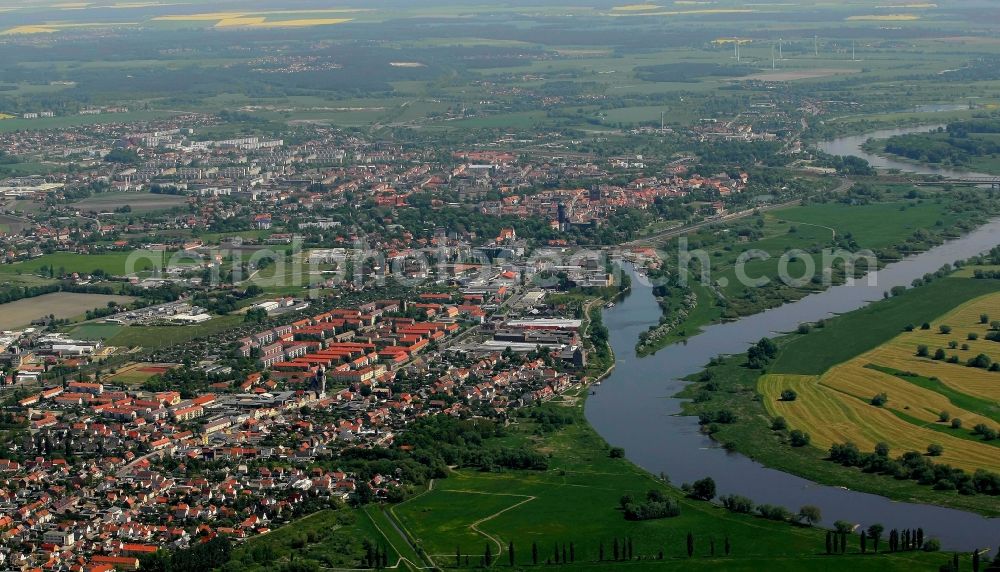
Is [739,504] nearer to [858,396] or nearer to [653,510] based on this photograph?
[653,510]

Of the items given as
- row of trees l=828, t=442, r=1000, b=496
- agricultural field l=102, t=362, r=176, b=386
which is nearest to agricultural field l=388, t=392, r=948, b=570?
row of trees l=828, t=442, r=1000, b=496

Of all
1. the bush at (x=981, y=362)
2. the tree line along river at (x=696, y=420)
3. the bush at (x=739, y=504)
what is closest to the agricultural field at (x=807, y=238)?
the tree line along river at (x=696, y=420)

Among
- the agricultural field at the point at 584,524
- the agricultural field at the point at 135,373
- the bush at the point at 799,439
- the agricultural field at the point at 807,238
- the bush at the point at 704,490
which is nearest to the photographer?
the agricultural field at the point at 584,524

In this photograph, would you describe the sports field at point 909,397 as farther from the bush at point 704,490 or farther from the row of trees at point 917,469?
the bush at point 704,490

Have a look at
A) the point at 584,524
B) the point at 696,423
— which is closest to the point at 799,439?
the point at 696,423

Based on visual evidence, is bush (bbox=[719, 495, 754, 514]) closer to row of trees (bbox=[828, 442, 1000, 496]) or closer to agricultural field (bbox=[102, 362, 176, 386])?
row of trees (bbox=[828, 442, 1000, 496])

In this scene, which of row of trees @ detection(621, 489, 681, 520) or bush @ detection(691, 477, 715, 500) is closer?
row of trees @ detection(621, 489, 681, 520)

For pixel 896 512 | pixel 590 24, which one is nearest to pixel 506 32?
pixel 590 24

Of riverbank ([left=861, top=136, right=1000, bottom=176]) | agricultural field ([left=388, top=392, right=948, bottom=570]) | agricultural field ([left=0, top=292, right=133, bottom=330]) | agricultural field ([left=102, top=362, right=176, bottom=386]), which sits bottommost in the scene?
riverbank ([left=861, top=136, right=1000, bottom=176])
